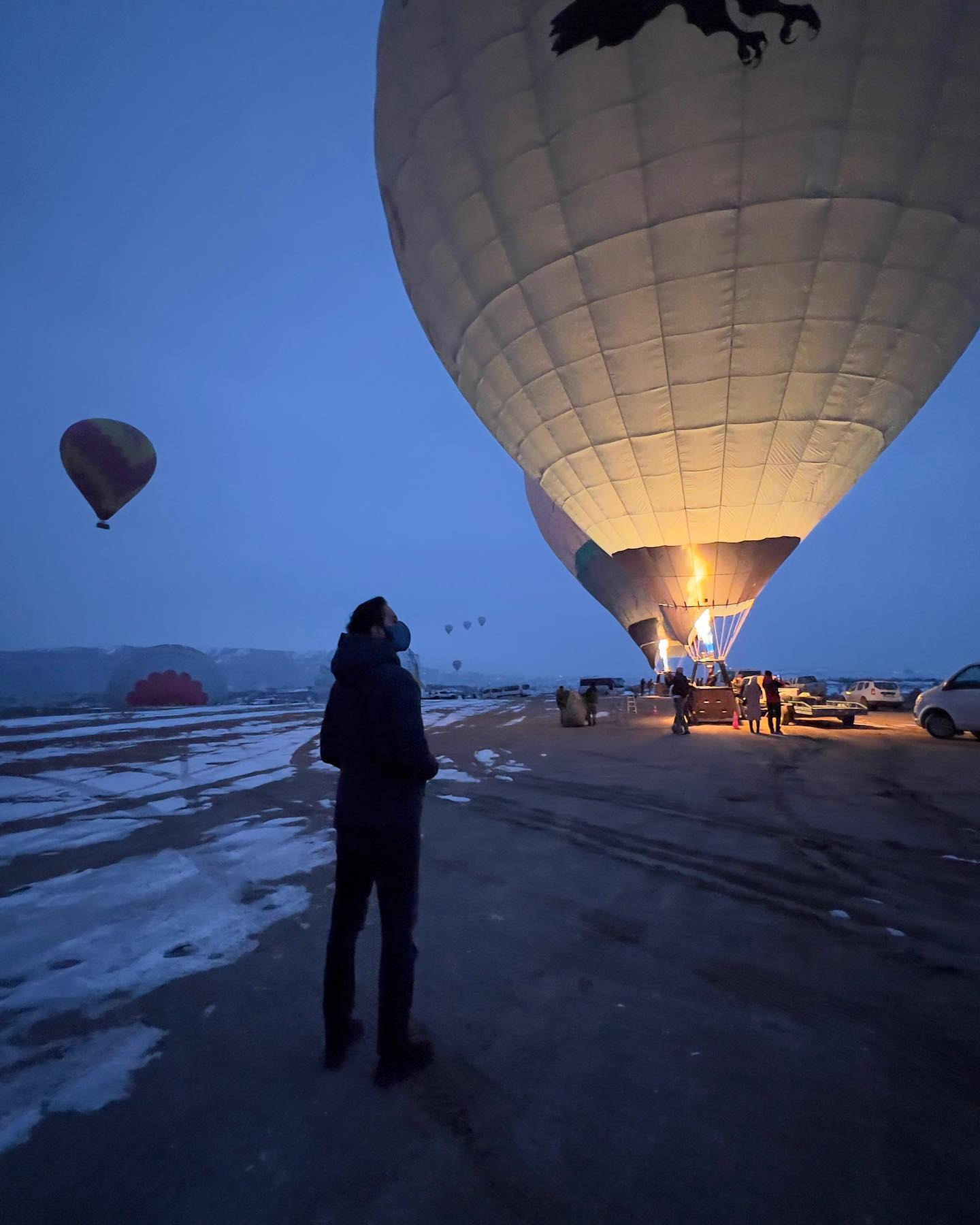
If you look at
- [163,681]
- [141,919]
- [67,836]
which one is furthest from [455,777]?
[163,681]

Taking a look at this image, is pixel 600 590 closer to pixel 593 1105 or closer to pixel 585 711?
pixel 585 711

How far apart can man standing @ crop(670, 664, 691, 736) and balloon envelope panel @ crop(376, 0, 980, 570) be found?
13.5ft

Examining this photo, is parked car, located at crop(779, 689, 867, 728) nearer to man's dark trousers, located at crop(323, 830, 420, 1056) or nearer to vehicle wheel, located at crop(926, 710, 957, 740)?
vehicle wheel, located at crop(926, 710, 957, 740)

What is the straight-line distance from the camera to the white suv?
37.5 feet

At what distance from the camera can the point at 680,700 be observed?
49.4ft

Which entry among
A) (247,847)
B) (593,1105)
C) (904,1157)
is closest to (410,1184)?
(593,1105)

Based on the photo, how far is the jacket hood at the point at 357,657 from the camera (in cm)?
232

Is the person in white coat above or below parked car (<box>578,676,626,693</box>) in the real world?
below

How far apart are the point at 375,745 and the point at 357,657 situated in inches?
13.6

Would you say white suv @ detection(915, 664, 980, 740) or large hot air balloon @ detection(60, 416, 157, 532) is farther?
large hot air balloon @ detection(60, 416, 157, 532)

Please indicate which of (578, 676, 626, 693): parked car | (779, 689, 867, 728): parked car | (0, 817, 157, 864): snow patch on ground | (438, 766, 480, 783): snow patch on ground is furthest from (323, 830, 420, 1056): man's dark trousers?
(578, 676, 626, 693): parked car

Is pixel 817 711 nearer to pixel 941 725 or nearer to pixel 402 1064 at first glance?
pixel 941 725

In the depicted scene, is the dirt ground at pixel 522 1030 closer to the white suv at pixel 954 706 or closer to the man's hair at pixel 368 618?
the man's hair at pixel 368 618

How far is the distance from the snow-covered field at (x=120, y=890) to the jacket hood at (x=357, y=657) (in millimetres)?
1545
